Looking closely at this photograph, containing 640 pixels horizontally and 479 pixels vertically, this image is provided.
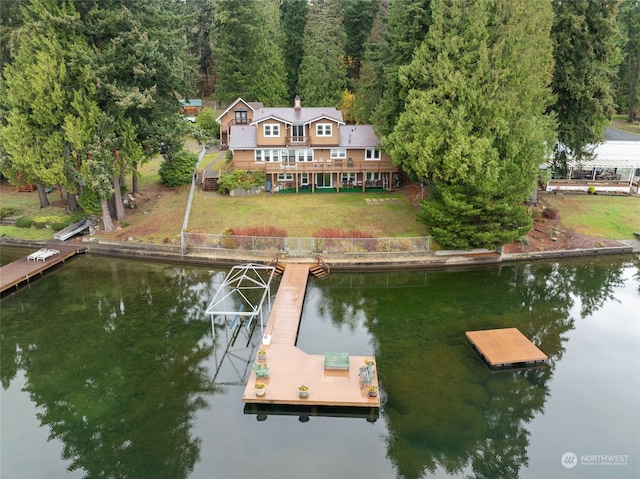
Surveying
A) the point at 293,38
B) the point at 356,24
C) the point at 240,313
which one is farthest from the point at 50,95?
the point at 356,24

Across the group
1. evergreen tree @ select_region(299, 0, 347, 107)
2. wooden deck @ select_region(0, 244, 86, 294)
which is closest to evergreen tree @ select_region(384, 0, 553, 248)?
wooden deck @ select_region(0, 244, 86, 294)

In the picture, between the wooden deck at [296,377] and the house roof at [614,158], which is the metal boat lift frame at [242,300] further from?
the house roof at [614,158]

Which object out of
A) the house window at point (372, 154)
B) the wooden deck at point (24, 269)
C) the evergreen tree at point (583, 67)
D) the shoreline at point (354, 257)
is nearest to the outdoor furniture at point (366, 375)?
the shoreline at point (354, 257)

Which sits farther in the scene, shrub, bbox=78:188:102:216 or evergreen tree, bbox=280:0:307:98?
evergreen tree, bbox=280:0:307:98

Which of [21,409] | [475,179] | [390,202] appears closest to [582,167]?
[390,202]

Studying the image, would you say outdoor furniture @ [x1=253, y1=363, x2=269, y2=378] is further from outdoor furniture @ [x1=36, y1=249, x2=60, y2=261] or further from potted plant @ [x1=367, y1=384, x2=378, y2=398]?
outdoor furniture @ [x1=36, y1=249, x2=60, y2=261]

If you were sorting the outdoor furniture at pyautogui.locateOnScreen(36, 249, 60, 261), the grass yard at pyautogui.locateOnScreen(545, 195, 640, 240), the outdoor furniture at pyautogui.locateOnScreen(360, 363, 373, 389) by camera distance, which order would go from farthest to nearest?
1. the grass yard at pyautogui.locateOnScreen(545, 195, 640, 240)
2. the outdoor furniture at pyautogui.locateOnScreen(36, 249, 60, 261)
3. the outdoor furniture at pyautogui.locateOnScreen(360, 363, 373, 389)
